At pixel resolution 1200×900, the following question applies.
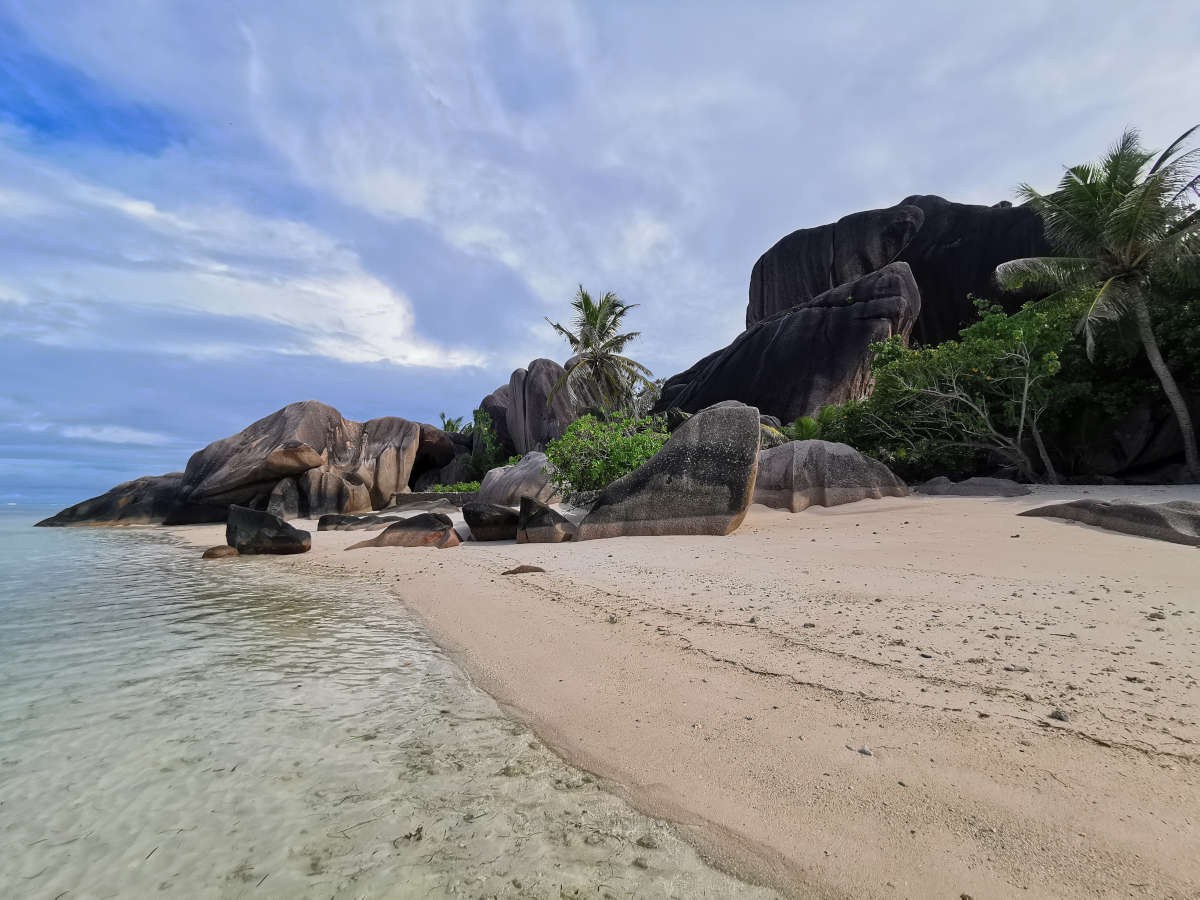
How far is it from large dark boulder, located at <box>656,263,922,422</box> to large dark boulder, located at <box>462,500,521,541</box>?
61.1 feet

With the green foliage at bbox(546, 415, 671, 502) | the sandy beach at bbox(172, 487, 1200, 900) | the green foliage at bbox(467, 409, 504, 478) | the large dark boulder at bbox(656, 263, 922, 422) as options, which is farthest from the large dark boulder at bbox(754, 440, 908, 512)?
the green foliage at bbox(467, 409, 504, 478)

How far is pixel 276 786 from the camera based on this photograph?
1992 millimetres

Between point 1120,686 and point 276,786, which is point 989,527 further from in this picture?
point 276,786

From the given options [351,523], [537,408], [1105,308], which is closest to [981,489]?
[1105,308]

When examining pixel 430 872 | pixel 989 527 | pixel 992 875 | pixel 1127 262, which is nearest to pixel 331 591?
pixel 430 872

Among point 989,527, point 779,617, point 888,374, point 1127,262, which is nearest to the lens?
point 779,617

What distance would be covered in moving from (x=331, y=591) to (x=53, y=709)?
3169mm

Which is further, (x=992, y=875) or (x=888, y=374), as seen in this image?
(x=888, y=374)

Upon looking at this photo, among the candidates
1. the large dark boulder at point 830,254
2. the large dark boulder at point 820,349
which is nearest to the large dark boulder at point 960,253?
the large dark boulder at point 830,254

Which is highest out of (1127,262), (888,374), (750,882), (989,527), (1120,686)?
(1127,262)

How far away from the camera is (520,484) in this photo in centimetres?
1662

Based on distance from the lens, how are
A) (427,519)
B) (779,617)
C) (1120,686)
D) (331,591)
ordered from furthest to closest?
(427,519)
(331,591)
(779,617)
(1120,686)

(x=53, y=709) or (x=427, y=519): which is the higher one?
(x=427, y=519)

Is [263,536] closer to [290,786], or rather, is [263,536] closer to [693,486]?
[693,486]
